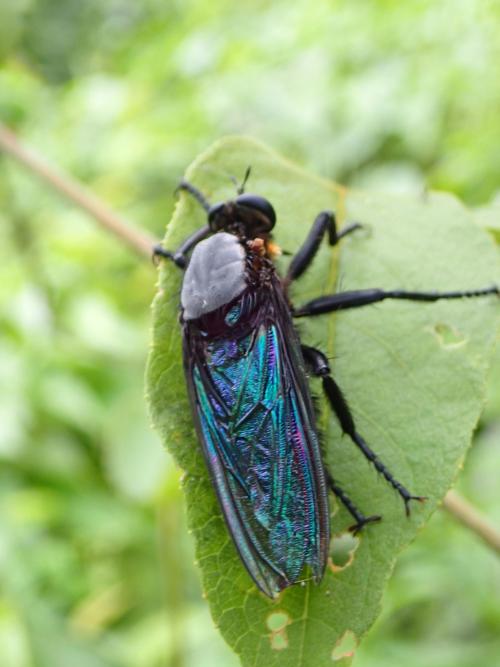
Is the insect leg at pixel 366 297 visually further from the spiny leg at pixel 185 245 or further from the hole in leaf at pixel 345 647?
the hole in leaf at pixel 345 647

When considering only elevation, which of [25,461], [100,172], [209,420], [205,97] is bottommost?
[209,420]

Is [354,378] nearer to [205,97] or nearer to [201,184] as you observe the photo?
[201,184]

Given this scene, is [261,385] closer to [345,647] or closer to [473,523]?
[473,523]

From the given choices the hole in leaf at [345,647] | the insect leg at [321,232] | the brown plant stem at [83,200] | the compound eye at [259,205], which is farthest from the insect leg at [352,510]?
the brown plant stem at [83,200]

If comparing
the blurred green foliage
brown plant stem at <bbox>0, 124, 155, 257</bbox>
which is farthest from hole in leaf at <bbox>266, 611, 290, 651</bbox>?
the blurred green foliage

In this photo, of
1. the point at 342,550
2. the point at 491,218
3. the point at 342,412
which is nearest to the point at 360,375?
the point at 342,412

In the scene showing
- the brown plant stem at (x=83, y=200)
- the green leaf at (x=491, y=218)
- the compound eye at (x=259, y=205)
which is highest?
the brown plant stem at (x=83, y=200)

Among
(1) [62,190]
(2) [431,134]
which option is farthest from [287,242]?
(2) [431,134]

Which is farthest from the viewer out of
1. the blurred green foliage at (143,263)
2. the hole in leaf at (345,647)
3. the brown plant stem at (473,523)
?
the blurred green foliage at (143,263)

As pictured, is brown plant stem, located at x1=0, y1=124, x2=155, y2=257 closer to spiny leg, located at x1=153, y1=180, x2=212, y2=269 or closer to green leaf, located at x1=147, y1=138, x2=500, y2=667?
spiny leg, located at x1=153, y1=180, x2=212, y2=269
